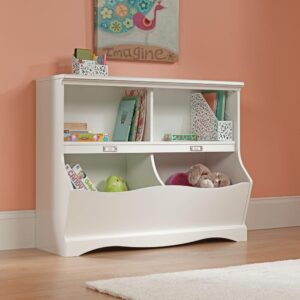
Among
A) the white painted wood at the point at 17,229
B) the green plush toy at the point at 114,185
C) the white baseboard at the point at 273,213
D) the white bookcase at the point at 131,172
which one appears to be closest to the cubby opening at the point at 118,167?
the white bookcase at the point at 131,172

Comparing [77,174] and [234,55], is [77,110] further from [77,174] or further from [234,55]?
[234,55]

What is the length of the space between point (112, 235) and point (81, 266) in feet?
1.45

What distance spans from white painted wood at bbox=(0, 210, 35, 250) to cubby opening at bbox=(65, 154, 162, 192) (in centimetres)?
36

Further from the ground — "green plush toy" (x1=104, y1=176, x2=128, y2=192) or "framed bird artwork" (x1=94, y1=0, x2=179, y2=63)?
"framed bird artwork" (x1=94, y1=0, x2=179, y2=63)

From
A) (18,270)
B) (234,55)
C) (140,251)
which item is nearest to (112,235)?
(140,251)

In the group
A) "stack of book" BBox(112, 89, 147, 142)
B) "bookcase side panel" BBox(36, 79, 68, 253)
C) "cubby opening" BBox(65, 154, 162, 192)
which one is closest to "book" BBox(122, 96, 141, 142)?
"stack of book" BBox(112, 89, 147, 142)

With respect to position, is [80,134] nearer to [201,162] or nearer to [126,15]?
[126,15]

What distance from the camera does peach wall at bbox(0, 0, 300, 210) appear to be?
3.96 m

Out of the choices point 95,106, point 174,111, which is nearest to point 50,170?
point 95,106

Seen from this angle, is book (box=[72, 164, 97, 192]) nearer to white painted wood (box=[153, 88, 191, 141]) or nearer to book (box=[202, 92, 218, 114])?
white painted wood (box=[153, 88, 191, 141])

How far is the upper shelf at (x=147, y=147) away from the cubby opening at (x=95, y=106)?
72 millimetres

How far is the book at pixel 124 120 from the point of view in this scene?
4.08 m

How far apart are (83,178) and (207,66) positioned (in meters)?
1.12

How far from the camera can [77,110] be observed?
13.5 ft
